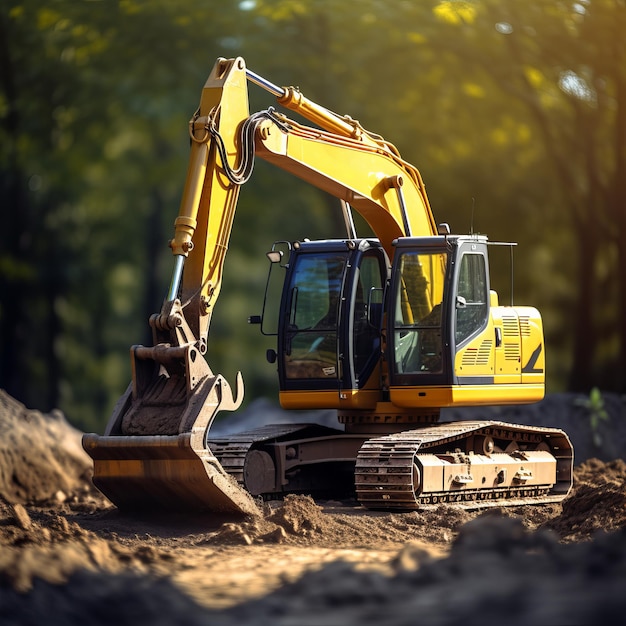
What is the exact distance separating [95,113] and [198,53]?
8.62ft

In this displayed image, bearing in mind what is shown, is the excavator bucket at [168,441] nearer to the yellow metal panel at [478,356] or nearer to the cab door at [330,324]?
the cab door at [330,324]

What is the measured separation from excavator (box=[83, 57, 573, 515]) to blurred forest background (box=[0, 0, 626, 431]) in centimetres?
969

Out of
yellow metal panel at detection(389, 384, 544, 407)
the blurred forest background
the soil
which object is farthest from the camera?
the blurred forest background

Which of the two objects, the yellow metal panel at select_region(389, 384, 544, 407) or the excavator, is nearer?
the excavator

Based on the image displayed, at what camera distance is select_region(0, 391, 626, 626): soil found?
19.1 feet

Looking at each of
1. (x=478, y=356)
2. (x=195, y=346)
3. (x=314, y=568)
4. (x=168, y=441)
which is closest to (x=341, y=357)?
(x=478, y=356)

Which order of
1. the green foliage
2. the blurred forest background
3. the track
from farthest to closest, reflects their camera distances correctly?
the blurred forest background, the green foliage, the track

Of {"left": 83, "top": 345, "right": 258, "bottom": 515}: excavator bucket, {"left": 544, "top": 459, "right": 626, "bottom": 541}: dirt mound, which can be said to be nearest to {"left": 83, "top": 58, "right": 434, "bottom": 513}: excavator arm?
{"left": 83, "top": 345, "right": 258, "bottom": 515}: excavator bucket

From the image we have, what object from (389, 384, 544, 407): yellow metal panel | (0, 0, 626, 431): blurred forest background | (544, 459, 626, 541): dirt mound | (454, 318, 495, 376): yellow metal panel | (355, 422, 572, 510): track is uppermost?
(0, 0, 626, 431): blurred forest background

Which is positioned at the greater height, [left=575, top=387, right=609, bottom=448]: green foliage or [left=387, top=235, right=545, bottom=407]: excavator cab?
[left=387, top=235, right=545, bottom=407]: excavator cab

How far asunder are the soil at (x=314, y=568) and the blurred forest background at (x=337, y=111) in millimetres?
12833

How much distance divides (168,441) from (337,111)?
1709cm

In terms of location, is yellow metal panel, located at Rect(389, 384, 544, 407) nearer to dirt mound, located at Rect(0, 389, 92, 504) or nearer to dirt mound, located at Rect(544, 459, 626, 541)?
dirt mound, located at Rect(544, 459, 626, 541)

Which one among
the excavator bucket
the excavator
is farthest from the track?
the excavator bucket
